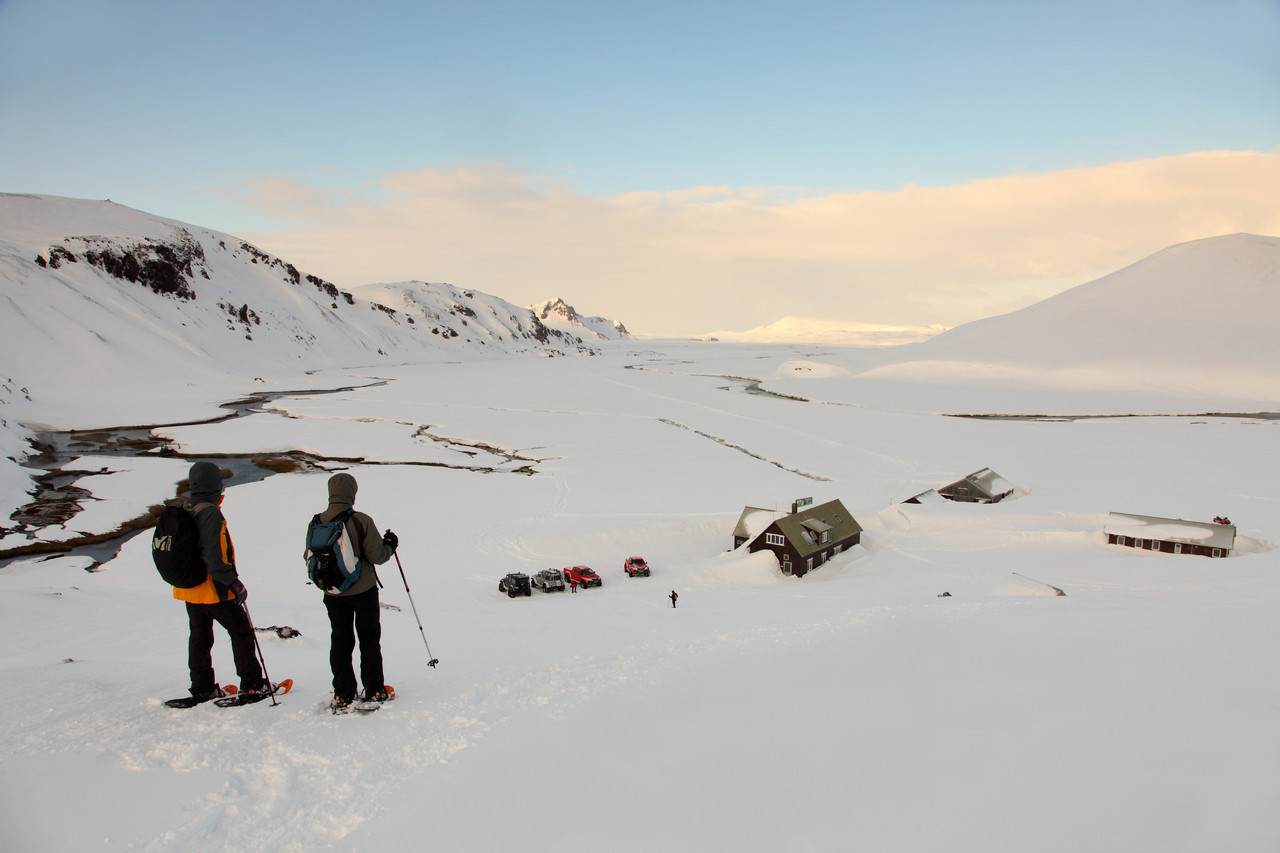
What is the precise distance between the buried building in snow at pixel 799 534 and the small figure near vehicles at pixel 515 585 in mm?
8587

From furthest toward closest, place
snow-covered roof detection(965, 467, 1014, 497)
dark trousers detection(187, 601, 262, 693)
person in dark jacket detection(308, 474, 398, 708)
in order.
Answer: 1. snow-covered roof detection(965, 467, 1014, 497)
2. dark trousers detection(187, 601, 262, 693)
3. person in dark jacket detection(308, 474, 398, 708)

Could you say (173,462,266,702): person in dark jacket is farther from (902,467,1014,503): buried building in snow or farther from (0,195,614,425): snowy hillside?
(0,195,614,425): snowy hillside

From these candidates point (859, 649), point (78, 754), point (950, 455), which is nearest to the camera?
point (78, 754)

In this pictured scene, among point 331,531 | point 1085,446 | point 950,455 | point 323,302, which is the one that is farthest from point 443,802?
point 323,302

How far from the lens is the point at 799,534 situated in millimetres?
23219

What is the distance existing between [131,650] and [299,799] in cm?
602

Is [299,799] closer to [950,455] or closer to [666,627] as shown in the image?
[666,627]

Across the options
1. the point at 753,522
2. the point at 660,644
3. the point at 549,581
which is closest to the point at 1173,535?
the point at 753,522

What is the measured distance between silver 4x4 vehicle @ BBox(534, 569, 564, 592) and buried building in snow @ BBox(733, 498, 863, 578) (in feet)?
24.4

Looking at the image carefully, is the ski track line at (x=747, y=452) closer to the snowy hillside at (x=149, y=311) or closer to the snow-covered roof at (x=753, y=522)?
the snow-covered roof at (x=753, y=522)

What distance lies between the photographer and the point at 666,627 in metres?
10.8

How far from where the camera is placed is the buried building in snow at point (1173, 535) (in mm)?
22859

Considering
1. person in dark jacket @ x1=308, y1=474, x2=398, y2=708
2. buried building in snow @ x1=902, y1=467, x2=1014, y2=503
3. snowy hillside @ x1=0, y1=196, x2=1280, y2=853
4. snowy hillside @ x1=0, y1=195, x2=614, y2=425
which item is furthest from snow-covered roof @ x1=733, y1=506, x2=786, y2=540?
snowy hillside @ x1=0, y1=195, x2=614, y2=425

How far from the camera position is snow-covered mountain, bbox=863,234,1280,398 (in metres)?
82.6
